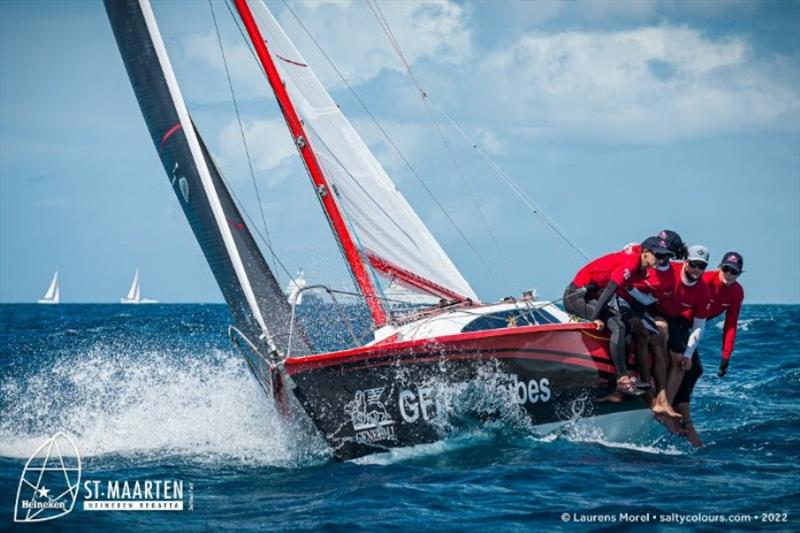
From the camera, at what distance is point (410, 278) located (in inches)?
431

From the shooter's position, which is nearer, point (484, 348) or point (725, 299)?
point (484, 348)

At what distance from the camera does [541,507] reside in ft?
23.5

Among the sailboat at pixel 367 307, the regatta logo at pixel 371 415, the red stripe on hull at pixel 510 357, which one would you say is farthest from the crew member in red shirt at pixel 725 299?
the regatta logo at pixel 371 415

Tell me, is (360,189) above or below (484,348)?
above

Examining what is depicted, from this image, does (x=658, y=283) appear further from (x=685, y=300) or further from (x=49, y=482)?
(x=49, y=482)

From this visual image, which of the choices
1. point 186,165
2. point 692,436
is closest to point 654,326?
point 692,436

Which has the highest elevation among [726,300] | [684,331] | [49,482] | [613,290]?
[613,290]

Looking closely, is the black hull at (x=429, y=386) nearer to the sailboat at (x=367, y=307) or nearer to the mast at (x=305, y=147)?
the sailboat at (x=367, y=307)

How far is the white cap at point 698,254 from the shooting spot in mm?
8648

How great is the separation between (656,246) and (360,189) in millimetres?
3472

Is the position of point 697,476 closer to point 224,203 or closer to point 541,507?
point 541,507

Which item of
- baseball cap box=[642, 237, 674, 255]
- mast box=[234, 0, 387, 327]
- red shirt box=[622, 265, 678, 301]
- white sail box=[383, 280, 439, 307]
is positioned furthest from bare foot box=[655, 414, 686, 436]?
mast box=[234, 0, 387, 327]

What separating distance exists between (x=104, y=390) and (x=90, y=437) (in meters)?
3.33

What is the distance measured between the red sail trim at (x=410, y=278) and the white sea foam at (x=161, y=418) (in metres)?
1.86
